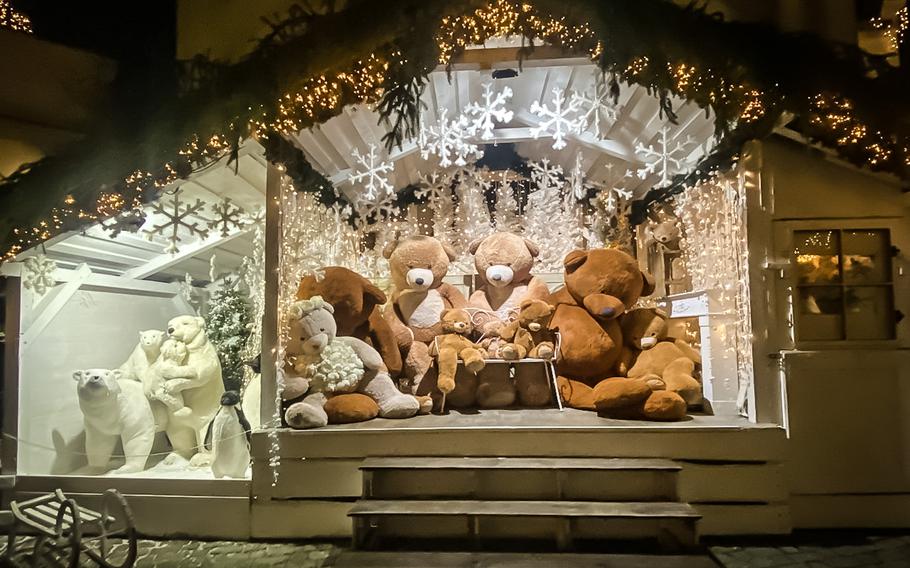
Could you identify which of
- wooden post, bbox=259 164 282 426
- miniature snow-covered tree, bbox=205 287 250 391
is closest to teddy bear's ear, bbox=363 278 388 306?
wooden post, bbox=259 164 282 426

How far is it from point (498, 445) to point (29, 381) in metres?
3.07

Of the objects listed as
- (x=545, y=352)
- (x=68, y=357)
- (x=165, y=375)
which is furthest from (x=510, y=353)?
(x=68, y=357)

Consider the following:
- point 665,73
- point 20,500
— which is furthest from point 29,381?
point 665,73

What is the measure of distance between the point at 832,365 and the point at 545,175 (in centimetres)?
309

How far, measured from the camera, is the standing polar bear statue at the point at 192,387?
3623 mm

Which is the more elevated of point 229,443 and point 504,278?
point 504,278

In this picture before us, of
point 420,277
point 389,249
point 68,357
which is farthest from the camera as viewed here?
point 389,249

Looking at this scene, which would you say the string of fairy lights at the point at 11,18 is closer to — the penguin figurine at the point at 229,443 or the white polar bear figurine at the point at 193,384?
the white polar bear figurine at the point at 193,384

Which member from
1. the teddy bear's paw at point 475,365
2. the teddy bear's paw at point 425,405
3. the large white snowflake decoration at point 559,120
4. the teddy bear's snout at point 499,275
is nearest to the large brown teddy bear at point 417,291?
the teddy bear's snout at point 499,275

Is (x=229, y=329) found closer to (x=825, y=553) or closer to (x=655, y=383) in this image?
(x=655, y=383)

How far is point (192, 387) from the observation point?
12.0 ft

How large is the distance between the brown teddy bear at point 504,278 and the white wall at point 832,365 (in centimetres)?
180

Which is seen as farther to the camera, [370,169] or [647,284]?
[647,284]

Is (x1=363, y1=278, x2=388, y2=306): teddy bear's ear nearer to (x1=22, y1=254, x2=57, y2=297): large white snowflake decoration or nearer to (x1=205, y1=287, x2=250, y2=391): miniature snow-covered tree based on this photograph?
(x1=205, y1=287, x2=250, y2=391): miniature snow-covered tree
